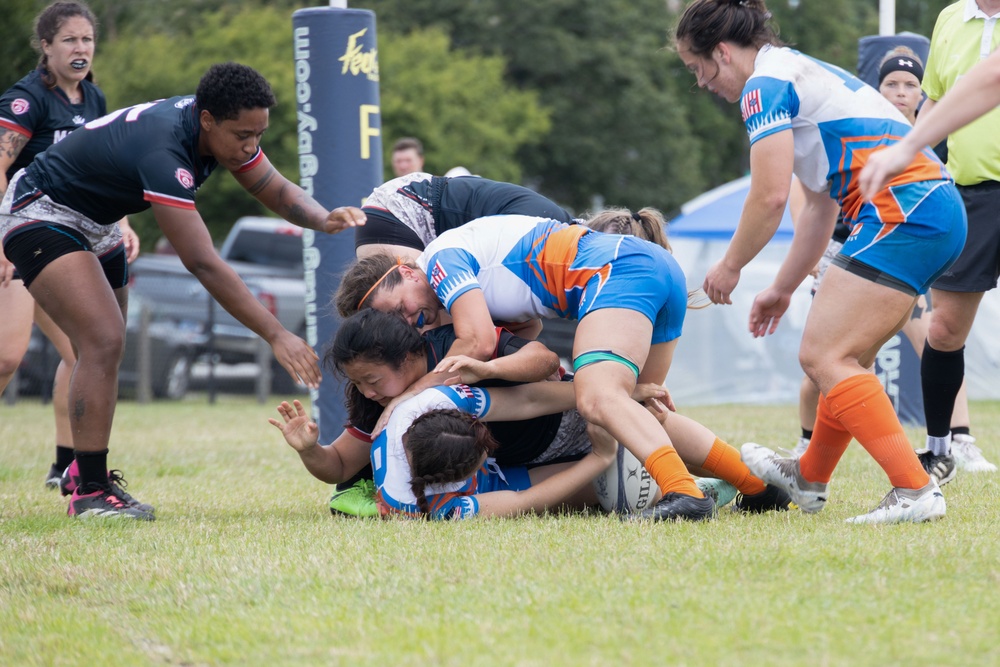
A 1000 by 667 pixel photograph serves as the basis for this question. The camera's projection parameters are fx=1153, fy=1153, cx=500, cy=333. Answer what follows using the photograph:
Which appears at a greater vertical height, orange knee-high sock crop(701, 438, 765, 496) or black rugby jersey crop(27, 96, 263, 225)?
black rugby jersey crop(27, 96, 263, 225)

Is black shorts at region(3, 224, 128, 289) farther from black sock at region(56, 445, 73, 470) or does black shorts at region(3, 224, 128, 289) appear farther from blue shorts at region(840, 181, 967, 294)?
blue shorts at region(840, 181, 967, 294)

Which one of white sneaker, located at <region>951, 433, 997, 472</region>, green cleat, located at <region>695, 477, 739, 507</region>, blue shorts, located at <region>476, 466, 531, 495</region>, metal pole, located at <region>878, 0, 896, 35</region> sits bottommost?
white sneaker, located at <region>951, 433, 997, 472</region>

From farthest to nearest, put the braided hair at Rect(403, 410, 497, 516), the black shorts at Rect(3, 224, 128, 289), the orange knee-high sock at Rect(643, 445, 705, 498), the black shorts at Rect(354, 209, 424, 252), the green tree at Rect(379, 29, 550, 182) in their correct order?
the green tree at Rect(379, 29, 550, 182), the black shorts at Rect(354, 209, 424, 252), the black shorts at Rect(3, 224, 128, 289), the braided hair at Rect(403, 410, 497, 516), the orange knee-high sock at Rect(643, 445, 705, 498)

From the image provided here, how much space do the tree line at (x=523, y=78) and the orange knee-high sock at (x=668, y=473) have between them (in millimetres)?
18463

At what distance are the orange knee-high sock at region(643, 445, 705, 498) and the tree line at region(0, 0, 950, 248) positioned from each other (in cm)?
1846

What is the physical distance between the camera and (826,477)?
4.15 metres

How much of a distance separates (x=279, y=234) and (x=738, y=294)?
721 centimetres

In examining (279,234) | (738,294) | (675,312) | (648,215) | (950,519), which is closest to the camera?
(950,519)

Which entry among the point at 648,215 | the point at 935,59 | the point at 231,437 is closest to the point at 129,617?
the point at 648,215

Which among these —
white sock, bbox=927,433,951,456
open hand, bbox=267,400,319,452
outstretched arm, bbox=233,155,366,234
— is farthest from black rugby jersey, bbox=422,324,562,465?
white sock, bbox=927,433,951,456

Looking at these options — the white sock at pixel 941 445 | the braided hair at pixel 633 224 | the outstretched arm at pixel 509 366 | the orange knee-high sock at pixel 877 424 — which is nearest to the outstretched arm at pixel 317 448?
the outstretched arm at pixel 509 366

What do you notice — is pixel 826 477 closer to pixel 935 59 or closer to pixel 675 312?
pixel 675 312

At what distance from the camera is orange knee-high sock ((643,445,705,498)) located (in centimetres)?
390

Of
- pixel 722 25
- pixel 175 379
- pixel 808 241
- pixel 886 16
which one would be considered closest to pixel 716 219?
pixel 886 16
